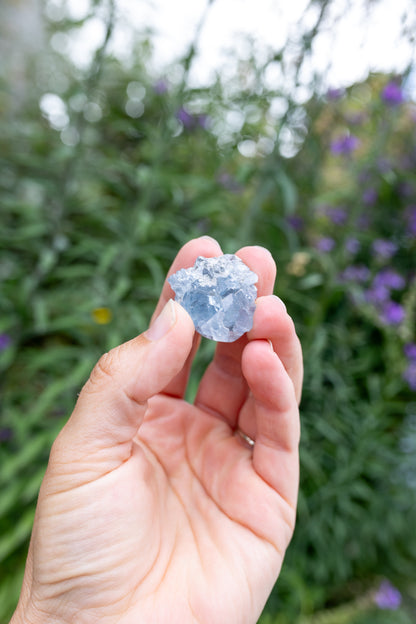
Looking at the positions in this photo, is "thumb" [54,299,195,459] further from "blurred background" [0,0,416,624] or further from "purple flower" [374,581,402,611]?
"purple flower" [374,581,402,611]

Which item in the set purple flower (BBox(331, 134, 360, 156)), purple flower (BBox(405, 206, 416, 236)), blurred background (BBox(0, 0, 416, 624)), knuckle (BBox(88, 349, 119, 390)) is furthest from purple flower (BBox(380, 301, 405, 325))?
knuckle (BBox(88, 349, 119, 390))

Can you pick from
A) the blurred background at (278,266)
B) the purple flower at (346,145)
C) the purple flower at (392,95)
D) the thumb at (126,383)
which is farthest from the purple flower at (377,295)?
the thumb at (126,383)

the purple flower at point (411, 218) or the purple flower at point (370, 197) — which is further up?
the purple flower at point (370, 197)

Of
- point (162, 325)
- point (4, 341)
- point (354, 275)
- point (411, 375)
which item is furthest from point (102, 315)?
point (411, 375)

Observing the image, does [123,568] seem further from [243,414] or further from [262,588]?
[243,414]

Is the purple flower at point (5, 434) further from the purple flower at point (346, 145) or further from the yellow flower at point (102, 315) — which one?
the purple flower at point (346, 145)

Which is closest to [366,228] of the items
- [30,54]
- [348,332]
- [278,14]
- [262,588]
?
[348,332]

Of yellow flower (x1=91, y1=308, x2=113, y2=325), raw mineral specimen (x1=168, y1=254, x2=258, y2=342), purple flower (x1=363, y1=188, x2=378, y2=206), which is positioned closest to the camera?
raw mineral specimen (x1=168, y1=254, x2=258, y2=342)
